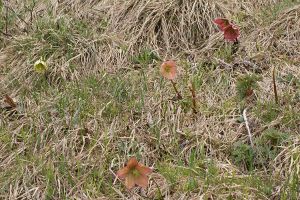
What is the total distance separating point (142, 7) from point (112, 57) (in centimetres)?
43

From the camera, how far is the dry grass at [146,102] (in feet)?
8.39

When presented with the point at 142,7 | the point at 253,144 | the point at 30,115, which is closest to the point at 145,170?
the point at 253,144

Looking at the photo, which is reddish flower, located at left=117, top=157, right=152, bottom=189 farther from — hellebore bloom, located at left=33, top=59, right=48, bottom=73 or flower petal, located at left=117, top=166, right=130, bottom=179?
hellebore bloom, located at left=33, top=59, right=48, bottom=73

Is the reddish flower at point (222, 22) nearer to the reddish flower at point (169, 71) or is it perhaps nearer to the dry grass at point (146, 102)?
the dry grass at point (146, 102)

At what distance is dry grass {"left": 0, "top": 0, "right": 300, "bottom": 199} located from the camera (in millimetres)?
2557

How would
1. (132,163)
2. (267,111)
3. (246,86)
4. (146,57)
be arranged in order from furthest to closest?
(146,57), (246,86), (267,111), (132,163)

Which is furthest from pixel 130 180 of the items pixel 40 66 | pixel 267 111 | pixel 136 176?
pixel 40 66

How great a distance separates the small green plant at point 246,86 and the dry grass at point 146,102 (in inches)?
1.4

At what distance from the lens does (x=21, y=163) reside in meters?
2.70

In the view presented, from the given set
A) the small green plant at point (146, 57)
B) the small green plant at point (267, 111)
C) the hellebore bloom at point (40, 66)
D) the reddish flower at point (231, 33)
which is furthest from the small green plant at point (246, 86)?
the hellebore bloom at point (40, 66)

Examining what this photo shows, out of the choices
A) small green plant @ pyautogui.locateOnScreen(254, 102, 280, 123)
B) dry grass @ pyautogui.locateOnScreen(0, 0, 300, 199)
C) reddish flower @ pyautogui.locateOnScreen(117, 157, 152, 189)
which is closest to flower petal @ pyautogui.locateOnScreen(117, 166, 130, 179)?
reddish flower @ pyautogui.locateOnScreen(117, 157, 152, 189)

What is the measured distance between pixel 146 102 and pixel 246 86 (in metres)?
0.56

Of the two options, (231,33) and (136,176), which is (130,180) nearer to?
(136,176)

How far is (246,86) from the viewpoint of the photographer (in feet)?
Answer: 9.67
